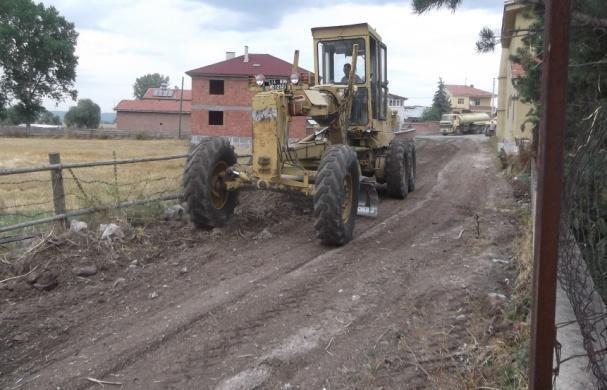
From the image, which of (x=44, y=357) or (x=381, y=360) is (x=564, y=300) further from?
(x=44, y=357)

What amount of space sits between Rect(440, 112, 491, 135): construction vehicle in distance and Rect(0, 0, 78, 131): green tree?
4034cm

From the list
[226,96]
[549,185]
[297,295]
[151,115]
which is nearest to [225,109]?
[226,96]

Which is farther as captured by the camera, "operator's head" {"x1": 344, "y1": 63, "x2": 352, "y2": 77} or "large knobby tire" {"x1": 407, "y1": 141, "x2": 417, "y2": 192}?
"large knobby tire" {"x1": 407, "y1": 141, "x2": 417, "y2": 192}

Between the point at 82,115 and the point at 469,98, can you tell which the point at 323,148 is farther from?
the point at 469,98

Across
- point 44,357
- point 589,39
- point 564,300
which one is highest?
point 589,39

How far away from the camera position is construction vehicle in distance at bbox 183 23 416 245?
7332 mm

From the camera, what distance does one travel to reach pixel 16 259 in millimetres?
6320

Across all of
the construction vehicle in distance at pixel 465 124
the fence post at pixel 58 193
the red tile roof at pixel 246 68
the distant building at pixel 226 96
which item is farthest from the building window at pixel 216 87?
the fence post at pixel 58 193

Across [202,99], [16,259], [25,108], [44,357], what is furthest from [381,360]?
[25,108]

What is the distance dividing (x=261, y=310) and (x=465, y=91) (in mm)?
108595

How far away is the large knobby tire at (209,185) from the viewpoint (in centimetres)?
761

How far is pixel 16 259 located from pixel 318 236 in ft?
11.6

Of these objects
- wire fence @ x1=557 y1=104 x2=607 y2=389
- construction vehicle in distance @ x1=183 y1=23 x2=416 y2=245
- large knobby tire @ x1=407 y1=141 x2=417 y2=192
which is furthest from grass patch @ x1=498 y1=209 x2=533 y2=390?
large knobby tire @ x1=407 y1=141 x2=417 y2=192

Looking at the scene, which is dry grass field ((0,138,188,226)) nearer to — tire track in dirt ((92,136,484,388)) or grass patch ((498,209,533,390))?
tire track in dirt ((92,136,484,388))
